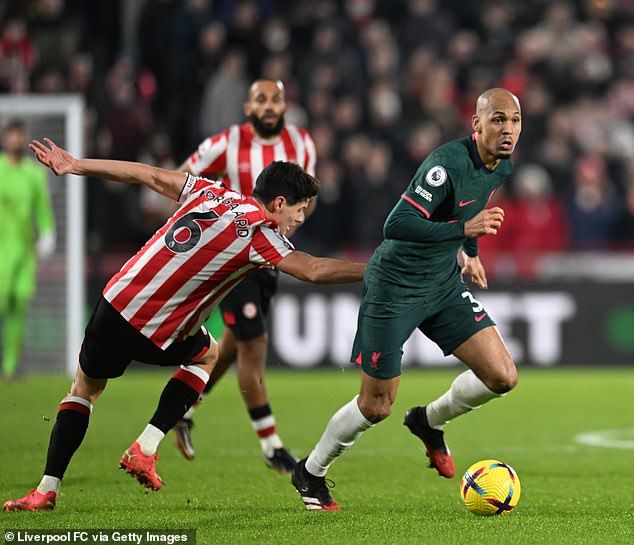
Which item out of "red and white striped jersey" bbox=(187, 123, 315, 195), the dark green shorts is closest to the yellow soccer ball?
the dark green shorts

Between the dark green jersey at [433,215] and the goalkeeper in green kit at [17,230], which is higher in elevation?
the dark green jersey at [433,215]

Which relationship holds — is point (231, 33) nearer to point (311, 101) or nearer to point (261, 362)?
point (311, 101)

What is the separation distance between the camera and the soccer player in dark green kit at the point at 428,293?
20.1 ft

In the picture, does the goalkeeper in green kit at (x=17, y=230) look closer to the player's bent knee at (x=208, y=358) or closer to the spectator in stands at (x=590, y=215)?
the spectator in stands at (x=590, y=215)

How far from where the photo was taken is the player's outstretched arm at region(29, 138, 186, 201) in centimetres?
589

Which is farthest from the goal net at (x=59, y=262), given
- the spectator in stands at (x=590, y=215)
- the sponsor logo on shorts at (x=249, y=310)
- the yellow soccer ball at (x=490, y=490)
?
the yellow soccer ball at (x=490, y=490)

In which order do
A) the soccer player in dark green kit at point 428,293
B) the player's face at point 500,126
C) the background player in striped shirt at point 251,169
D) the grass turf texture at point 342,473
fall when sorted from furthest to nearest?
the background player in striped shirt at point 251,169
the player's face at point 500,126
the soccer player in dark green kit at point 428,293
the grass turf texture at point 342,473

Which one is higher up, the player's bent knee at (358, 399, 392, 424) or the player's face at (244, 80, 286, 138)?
the player's face at (244, 80, 286, 138)

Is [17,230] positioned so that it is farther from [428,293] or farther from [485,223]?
[485,223]

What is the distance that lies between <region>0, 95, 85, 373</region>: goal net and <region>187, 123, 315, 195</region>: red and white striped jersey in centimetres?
496

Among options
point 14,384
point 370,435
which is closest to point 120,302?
point 370,435

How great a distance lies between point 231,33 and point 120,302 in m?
11.1

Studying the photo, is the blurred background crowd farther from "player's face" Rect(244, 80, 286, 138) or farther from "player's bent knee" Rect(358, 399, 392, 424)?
"player's bent knee" Rect(358, 399, 392, 424)

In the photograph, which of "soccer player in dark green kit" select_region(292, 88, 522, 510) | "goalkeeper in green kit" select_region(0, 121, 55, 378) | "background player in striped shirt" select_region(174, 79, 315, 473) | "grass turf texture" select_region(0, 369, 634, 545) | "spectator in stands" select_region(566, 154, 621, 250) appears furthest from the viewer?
"spectator in stands" select_region(566, 154, 621, 250)
